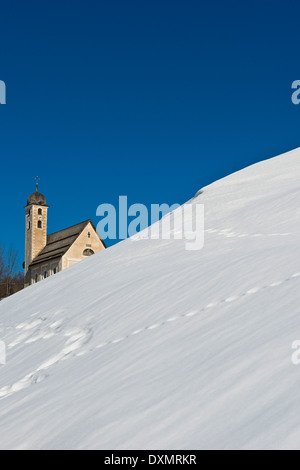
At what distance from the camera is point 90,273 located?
34.9 feet

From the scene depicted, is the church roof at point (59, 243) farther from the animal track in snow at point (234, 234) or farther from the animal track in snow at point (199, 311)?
the animal track in snow at point (199, 311)

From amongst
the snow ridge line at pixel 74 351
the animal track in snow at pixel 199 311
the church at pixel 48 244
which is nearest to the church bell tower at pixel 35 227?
the church at pixel 48 244

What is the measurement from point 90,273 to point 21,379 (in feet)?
16.3

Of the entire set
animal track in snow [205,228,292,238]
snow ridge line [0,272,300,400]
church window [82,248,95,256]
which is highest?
church window [82,248,95,256]

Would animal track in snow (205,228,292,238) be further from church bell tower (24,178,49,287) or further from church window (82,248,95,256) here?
church bell tower (24,178,49,287)

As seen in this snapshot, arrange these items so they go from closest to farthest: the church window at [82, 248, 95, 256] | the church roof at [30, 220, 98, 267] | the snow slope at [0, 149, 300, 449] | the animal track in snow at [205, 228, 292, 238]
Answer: the snow slope at [0, 149, 300, 449] → the animal track in snow at [205, 228, 292, 238] → the church window at [82, 248, 95, 256] → the church roof at [30, 220, 98, 267]

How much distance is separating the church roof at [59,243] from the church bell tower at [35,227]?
0.89 metres

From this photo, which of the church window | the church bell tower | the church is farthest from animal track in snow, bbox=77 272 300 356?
the church bell tower

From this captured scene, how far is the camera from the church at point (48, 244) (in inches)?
2315

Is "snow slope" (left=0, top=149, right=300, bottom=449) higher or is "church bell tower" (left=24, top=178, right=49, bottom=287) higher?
"church bell tower" (left=24, top=178, right=49, bottom=287)

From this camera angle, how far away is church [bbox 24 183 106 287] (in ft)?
193

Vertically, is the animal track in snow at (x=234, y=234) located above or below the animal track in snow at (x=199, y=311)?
above

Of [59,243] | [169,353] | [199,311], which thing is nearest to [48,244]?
[59,243]
